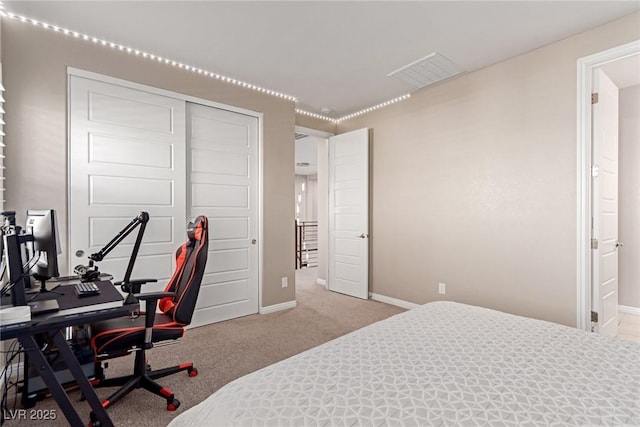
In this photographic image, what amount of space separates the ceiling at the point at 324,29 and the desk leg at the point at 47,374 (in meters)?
2.30

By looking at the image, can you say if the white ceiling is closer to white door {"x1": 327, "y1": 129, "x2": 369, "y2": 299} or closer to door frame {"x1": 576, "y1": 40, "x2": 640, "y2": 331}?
door frame {"x1": 576, "y1": 40, "x2": 640, "y2": 331}

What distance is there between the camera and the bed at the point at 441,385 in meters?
0.85

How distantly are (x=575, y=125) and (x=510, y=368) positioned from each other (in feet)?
8.18

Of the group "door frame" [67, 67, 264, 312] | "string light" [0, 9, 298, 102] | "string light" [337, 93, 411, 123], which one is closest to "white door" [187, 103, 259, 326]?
"door frame" [67, 67, 264, 312]

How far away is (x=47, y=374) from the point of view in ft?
4.64

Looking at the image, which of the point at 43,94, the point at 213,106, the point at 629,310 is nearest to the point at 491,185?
the point at 629,310

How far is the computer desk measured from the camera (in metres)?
1.28

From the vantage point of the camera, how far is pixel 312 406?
0.88 metres

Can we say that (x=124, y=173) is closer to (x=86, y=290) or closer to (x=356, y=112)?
(x=86, y=290)

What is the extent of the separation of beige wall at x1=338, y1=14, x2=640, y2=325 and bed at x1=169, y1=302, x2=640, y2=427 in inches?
65.0

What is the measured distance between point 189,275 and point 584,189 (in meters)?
3.24

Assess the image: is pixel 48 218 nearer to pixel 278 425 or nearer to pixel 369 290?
pixel 278 425

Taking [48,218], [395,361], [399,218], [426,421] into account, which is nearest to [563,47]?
[399,218]

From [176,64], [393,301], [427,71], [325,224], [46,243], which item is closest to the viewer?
[46,243]
